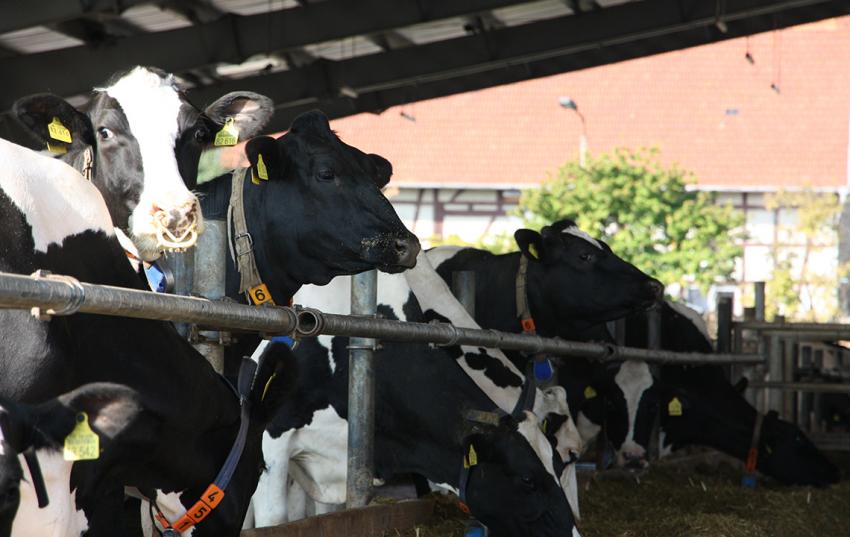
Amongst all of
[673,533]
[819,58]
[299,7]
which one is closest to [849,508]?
[673,533]

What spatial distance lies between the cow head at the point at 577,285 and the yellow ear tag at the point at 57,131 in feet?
12.0

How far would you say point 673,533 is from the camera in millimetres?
5887

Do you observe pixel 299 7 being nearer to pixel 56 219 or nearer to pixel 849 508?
pixel 849 508

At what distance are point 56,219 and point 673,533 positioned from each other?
3.76 metres

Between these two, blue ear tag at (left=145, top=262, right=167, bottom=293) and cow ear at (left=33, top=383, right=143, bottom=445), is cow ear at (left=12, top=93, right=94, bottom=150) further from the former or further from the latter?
cow ear at (left=33, top=383, right=143, bottom=445)

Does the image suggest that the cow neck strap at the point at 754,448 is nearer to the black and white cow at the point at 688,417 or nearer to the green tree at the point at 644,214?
the black and white cow at the point at 688,417

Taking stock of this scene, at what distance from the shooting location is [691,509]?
700cm

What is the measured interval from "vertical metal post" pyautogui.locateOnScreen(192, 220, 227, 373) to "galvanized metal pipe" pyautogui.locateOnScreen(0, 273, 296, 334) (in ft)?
1.40

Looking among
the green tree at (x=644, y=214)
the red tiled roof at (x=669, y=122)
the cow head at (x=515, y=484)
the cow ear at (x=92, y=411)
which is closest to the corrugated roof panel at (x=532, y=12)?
the cow head at (x=515, y=484)

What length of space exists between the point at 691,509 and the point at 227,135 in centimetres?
353

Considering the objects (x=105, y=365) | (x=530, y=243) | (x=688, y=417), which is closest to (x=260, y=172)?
(x=105, y=365)

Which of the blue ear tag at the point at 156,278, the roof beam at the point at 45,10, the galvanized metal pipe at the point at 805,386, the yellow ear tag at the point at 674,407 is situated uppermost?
the roof beam at the point at 45,10

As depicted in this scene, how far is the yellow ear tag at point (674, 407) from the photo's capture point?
8.84 metres

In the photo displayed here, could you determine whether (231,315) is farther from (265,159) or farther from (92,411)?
(265,159)
